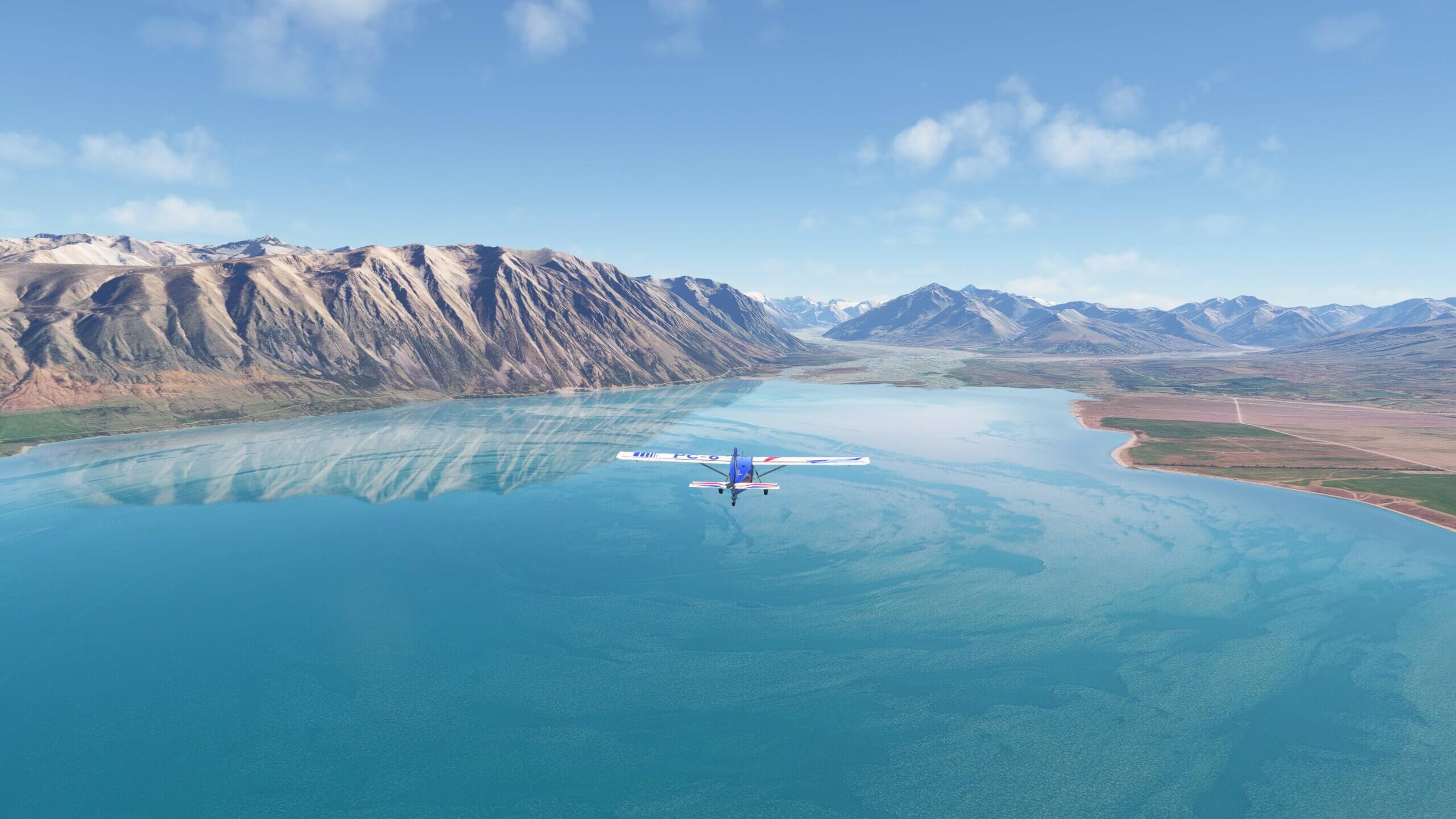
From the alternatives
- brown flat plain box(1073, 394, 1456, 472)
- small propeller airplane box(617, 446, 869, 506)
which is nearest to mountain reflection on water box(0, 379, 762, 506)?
small propeller airplane box(617, 446, 869, 506)

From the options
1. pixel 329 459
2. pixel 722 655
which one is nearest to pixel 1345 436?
pixel 722 655

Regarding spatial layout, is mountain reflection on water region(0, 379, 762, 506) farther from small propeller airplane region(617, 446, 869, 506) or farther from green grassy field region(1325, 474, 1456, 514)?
green grassy field region(1325, 474, 1456, 514)

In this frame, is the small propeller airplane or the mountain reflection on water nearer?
the small propeller airplane

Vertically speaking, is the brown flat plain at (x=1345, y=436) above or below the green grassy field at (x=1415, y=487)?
above

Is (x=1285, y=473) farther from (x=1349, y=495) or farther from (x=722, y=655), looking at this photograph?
(x=722, y=655)

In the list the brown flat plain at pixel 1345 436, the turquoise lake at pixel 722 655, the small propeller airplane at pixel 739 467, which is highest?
Answer: the small propeller airplane at pixel 739 467

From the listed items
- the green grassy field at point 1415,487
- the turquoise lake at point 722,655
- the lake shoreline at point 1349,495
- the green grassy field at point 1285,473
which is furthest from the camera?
the green grassy field at point 1285,473

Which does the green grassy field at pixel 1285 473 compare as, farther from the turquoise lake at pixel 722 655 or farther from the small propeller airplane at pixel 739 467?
the small propeller airplane at pixel 739 467

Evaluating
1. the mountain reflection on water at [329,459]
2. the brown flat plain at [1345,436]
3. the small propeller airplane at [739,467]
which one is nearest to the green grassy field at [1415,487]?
the brown flat plain at [1345,436]
